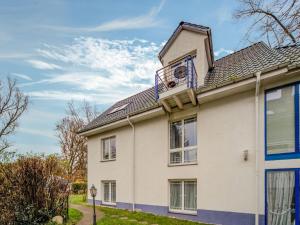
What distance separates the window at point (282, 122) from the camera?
27.8ft

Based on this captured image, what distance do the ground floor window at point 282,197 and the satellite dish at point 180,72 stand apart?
5.60 metres

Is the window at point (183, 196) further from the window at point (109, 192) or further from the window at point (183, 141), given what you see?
the window at point (109, 192)

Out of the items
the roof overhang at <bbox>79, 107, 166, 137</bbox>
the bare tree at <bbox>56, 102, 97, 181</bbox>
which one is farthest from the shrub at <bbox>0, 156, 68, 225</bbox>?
the bare tree at <bbox>56, 102, 97, 181</bbox>

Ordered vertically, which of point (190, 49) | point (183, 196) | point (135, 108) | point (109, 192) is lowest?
point (109, 192)

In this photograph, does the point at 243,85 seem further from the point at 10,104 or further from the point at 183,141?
the point at 10,104

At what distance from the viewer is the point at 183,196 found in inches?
469

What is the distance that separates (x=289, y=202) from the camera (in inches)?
327

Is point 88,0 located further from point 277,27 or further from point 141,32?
point 277,27

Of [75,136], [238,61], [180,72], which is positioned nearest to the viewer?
[180,72]

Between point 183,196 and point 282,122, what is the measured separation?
5217mm

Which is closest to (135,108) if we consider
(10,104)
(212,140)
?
(212,140)

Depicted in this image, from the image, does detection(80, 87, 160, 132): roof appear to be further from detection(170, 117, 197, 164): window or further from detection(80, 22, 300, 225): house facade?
detection(170, 117, 197, 164): window

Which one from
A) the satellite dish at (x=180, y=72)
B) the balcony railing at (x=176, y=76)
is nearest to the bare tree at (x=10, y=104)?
the balcony railing at (x=176, y=76)

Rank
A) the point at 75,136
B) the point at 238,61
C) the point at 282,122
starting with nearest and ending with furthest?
1. the point at 282,122
2. the point at 238,61
3. the point at 75,136
